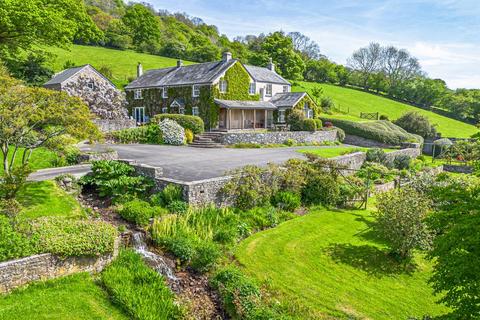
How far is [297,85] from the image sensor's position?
73875 millimetres

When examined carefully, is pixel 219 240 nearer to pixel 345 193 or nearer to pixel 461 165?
pixel 345 193

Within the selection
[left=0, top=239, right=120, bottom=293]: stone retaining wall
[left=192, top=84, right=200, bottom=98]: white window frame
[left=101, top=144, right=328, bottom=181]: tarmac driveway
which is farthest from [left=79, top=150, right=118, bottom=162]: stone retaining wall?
[left=192, top=84, right=200, bottom=98]: white window frame

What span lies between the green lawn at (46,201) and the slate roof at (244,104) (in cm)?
2438

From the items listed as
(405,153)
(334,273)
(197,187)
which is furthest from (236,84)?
(334,273)

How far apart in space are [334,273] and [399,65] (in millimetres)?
100008

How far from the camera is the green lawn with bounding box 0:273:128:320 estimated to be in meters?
8.61

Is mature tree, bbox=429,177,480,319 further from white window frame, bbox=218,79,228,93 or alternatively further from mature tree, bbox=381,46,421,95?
mature tree, bbox=381,46,421,95

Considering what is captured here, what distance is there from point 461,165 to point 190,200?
105 ft

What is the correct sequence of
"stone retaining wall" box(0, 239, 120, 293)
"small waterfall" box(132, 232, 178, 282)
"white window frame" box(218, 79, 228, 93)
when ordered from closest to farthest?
1. "stone retaining wall" box(0, 239, 120, 293)
2. "small waterfall" box(132, 232, 178, 282)
3. "white window frame" box(218, 79, 228, 93)

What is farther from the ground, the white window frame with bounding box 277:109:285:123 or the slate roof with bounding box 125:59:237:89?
the slate roof with bounding box 125:59:237:89

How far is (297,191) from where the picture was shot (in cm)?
1934

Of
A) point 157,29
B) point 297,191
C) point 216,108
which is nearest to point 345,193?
point 297,191

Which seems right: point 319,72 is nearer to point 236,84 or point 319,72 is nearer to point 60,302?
point 236,84

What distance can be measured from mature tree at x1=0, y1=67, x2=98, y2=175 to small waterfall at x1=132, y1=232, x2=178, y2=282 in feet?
16.5
